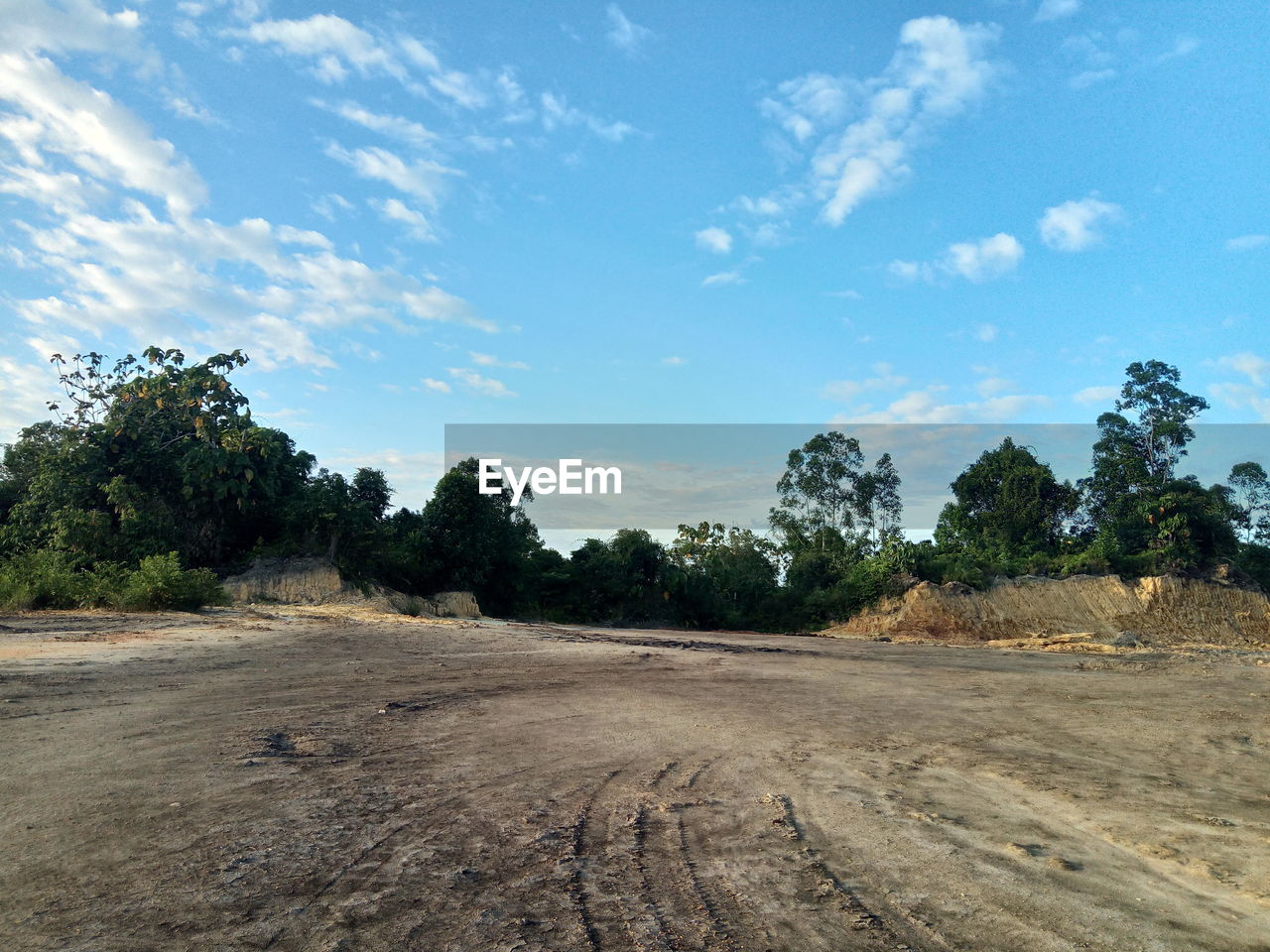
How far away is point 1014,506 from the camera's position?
38469 mm

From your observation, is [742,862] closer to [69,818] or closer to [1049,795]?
[1049,795]

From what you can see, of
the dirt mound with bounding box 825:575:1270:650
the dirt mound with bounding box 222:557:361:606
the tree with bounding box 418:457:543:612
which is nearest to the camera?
the dirt mound with bounding box 222:557:361:606

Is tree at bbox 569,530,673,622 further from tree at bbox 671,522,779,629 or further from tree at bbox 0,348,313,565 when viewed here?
tree at bbox 0,348,313,565

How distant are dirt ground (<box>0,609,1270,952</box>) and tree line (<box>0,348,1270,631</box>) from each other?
14627mm

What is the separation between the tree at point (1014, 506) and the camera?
38000 mm

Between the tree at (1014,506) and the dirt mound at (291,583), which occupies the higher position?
the tree at (1014,506)

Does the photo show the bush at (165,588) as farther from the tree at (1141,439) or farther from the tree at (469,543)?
the tree at (1141,439)

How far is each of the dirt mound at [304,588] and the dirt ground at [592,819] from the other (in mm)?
15206

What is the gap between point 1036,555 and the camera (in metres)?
33.1

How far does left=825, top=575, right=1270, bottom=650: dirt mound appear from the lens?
29.4m

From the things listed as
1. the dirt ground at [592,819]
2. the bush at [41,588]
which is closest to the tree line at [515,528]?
the bush at [41,588]

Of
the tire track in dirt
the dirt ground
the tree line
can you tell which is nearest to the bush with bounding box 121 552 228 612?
the tree line

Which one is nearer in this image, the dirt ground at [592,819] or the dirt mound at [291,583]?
the dirt ground at [592,819]

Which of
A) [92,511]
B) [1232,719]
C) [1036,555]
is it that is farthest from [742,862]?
[1036,555]
